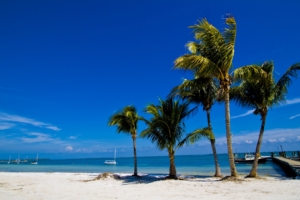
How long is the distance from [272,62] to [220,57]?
3393 millimetres

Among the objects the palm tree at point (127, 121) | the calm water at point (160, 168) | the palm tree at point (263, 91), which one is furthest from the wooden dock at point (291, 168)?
the palm tree at point (127, 121)

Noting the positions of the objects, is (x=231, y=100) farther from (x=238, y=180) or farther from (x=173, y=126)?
(x=238, y=180)

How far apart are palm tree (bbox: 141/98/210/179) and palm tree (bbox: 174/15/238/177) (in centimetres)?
278

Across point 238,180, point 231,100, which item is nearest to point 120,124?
point 231,100

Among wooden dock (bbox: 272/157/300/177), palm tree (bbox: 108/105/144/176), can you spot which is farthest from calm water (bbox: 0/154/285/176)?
palm tree (bbox: 108/105/144/176)

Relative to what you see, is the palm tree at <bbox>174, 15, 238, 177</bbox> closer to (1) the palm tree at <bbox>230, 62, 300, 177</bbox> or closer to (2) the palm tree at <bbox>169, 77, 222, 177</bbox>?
(1) the palm tree at <bbox>230, 62, 300, 177</bbox>

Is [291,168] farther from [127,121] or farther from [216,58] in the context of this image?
[127,121]

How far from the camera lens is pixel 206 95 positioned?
14664 millimetres

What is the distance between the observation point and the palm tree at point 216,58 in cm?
1112

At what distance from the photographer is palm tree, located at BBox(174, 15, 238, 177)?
11.1m

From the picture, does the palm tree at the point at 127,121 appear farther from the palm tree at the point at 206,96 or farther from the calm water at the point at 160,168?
the calm water at the point at 160,168

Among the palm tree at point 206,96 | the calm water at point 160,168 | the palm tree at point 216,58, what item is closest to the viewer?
the palm tree at point 216,58

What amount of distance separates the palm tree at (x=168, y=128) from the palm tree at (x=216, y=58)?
9.13 ft

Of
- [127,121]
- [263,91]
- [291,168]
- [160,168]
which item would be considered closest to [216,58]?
[263,91]
